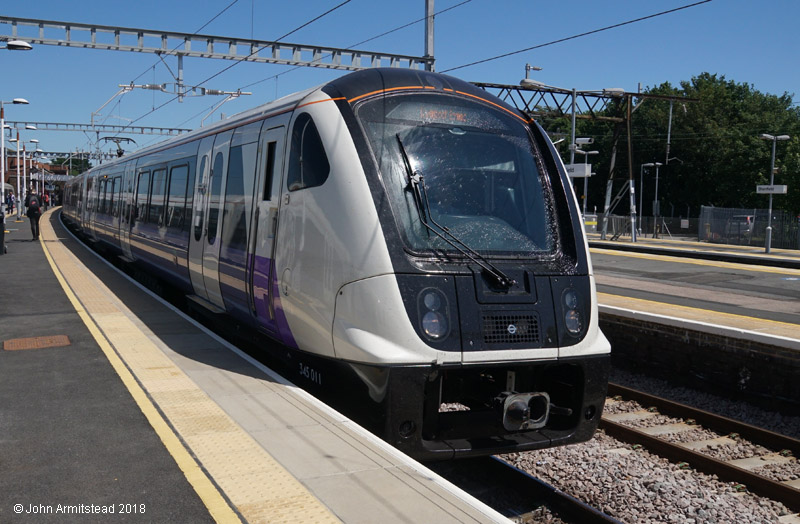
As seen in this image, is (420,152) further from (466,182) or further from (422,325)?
(422,325)

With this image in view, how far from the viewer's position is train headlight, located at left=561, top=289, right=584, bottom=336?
5.80m

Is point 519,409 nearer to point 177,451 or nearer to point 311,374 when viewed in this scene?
point 311,374

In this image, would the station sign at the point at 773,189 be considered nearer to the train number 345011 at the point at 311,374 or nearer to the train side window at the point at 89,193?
the train side window at the point at 89,193

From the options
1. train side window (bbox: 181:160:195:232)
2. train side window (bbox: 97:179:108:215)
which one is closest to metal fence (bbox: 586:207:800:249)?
train side window (bbox: 97:179:108:215)

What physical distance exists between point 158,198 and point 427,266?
8484 mm

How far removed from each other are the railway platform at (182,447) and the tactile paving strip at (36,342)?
0.02m

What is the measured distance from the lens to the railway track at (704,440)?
6457 mm

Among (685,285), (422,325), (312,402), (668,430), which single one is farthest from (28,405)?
(685,285)

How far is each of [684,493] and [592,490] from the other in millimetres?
770

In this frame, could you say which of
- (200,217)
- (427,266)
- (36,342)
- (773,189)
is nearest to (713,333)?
(427,266)

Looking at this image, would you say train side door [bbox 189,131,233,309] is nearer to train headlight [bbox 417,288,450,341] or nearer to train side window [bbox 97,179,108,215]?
train headlight [bbox 417,288,450,341]

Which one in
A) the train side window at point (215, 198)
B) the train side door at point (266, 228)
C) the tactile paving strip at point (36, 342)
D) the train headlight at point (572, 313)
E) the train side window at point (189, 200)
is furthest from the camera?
the train side window at point (189, 200)

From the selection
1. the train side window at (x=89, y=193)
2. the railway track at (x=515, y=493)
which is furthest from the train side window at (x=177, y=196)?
the train side window at (x=89, y=193)

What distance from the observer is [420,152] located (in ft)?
19.7
